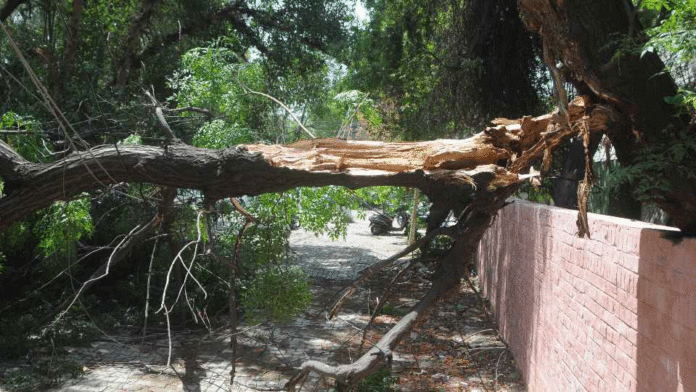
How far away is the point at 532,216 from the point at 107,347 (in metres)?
6.00

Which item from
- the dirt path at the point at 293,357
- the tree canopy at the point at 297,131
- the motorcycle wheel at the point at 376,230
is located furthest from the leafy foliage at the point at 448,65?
the motorcycle wheel at the point at 376,230

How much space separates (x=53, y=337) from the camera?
29.2 ft

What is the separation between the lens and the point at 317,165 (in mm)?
5254

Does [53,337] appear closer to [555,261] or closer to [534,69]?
[555,261]

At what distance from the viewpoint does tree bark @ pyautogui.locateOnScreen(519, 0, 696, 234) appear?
13.4 ft

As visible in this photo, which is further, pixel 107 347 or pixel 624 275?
pixel 107 347

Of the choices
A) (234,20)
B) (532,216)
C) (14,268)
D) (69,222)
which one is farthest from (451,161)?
(234,20)

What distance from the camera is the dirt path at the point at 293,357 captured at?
25.5ft

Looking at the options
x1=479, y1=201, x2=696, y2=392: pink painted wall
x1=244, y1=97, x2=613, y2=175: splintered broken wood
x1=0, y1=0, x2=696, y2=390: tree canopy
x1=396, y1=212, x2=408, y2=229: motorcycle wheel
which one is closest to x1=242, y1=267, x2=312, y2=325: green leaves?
x1=0, y1=0, x2=696, y2=390: tree canopy

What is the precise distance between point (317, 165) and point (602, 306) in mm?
2239

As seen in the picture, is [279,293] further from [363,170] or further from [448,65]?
[448,65]

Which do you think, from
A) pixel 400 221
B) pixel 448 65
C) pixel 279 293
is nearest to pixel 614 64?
pixel 279 293

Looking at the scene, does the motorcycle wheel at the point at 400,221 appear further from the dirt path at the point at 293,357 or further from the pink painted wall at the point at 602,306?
the pink painted wall at the point at 602,306

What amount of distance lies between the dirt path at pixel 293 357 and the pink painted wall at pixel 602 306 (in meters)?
0.54
